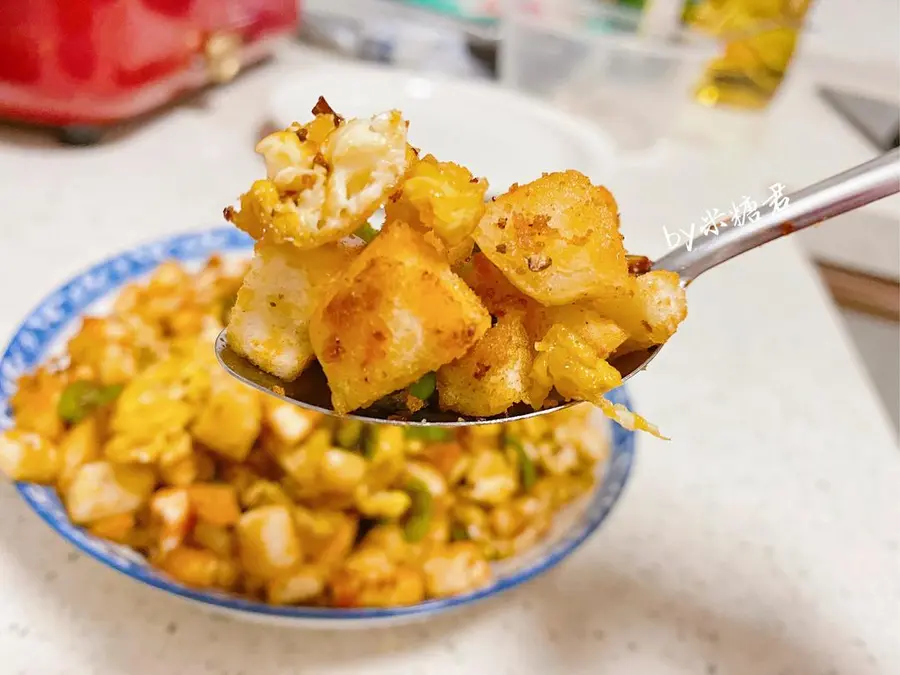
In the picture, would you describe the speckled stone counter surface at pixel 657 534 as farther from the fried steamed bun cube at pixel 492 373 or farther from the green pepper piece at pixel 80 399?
the fried steamed bun cube at pixel 492 373

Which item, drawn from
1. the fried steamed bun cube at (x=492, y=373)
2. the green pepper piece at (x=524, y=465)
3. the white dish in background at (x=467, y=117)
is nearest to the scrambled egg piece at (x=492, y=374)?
the fried steamed bun cube at (x=492, y=373)

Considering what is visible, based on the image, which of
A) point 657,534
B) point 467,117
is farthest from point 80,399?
point 467,117

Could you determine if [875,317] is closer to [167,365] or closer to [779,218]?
[779,218]

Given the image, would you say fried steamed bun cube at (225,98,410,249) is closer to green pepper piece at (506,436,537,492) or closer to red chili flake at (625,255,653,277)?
red chili flake at (625,255,653,277)

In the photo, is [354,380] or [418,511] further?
[418,511]

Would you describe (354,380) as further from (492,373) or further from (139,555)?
(139,555)
